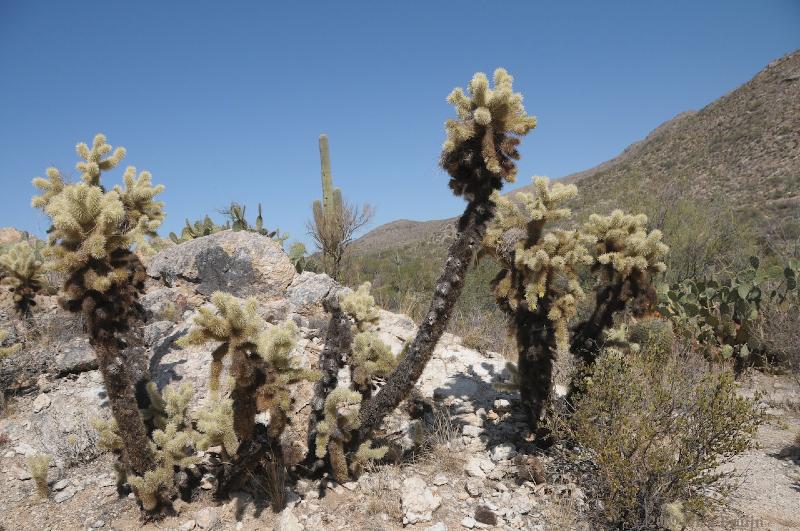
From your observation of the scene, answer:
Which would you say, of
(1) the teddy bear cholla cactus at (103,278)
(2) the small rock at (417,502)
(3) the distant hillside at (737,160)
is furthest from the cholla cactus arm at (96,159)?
(3) the distant hillside at (737,160)

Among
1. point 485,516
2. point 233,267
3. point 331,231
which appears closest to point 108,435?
point 485,516

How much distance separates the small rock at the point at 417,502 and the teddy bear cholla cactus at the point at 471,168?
792 mm

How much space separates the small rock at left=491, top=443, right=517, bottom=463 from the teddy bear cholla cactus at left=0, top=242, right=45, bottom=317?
7252mm

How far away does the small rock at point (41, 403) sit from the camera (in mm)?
5589

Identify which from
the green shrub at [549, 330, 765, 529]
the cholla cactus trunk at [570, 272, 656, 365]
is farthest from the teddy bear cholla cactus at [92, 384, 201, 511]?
the cholla cactus trunk at [570, 272, 656, 365]

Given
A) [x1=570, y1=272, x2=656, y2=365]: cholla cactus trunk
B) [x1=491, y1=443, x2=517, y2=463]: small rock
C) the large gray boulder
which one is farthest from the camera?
the large gray boulder

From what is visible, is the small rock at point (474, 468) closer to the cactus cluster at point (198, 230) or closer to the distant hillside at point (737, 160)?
the cactus cluster at point (198, 230)

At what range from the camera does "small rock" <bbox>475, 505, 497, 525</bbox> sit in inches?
148

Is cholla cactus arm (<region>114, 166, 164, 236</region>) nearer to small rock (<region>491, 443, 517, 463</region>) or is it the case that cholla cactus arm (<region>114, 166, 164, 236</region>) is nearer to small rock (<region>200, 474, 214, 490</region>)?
small rock (<region>200, 474, 214, 490</region>)

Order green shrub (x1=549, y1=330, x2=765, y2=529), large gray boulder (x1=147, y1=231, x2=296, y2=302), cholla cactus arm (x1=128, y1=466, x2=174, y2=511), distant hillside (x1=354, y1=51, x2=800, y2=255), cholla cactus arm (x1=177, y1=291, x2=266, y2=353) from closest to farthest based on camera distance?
cholla cactus arm (x1=177, y1=291, x2=266, y2=353) < green shrub (x1=549, y1=330, x2=765, y2=529) < cholla cactus arm (x1=128, y1=466, x2=174, y2=511) < large gray boulder (x1=147, y1=231, x2=296, y2=302) < distant hillside (x1=354, y1=51, x2=800, y2=255)

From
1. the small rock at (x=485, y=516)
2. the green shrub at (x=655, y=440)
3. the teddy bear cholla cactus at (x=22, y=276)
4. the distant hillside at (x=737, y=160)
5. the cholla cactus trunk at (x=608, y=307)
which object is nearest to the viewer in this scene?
the green shrub at (x=655, y=440)

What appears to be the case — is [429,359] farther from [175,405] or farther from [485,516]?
[175,405]

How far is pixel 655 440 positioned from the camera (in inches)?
149

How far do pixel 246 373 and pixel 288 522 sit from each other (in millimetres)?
1346
